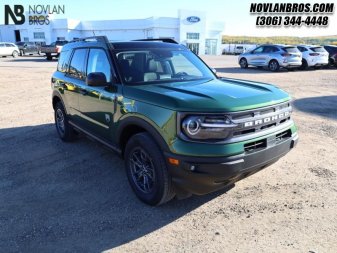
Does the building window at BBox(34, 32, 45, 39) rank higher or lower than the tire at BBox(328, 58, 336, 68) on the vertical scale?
higher

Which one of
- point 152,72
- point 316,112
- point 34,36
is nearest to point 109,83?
point 152,72

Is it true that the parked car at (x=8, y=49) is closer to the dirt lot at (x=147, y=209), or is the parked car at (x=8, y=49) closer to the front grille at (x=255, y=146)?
the dirt lot at (x=147, y=209)

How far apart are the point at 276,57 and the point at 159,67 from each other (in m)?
17.0

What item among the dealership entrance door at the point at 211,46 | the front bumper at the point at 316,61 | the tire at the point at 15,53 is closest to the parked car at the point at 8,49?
the tire at the point at 15,53

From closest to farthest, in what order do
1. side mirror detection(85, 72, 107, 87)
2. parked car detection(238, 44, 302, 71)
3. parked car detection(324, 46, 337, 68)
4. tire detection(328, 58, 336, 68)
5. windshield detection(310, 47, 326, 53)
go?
1. side mirror detection(85, 72, 107, 87)
2. parked car detection(238, 44, 302, 71)
3. windshield detection(310, 47, 326, 53)
4. parked car detection(324, 46, 337, 68)
5. tire detection(328, 58, 336, 68)

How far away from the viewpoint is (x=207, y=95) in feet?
10.8

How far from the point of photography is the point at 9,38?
64.3 meters

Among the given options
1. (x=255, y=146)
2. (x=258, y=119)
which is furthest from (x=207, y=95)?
(x=255, y=146)

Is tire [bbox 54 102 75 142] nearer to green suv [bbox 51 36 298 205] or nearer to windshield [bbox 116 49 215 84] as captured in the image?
green suv [bbox 51 36 298 205]

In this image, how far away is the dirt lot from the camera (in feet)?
10.2

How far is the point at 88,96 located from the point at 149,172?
5.75ft

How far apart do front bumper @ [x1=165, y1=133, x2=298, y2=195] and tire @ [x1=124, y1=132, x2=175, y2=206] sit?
0.47ft

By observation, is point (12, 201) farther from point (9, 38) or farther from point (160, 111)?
point (9, 38)

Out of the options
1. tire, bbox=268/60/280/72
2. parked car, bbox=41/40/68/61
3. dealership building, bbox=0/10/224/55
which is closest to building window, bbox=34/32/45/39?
dealership building, bbox=0/10/224/55
